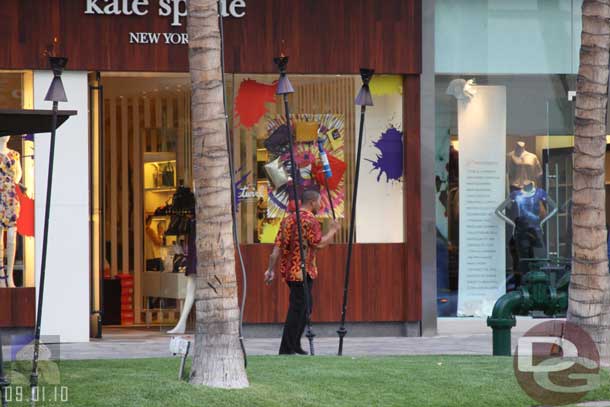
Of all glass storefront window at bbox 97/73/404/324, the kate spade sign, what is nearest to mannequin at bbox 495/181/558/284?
glass storefront window at bbox 97/73/404/324

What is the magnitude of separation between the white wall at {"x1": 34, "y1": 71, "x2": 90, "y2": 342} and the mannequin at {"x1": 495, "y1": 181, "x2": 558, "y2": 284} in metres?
5.80

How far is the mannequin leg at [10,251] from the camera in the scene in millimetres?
15859

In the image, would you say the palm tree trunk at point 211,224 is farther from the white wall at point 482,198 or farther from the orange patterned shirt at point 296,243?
the white wall at point 482,198

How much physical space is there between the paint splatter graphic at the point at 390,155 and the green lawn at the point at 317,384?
16.6 ft

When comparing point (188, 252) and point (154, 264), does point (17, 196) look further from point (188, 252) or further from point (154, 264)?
point (154, 264)

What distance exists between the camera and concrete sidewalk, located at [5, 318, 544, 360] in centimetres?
1449

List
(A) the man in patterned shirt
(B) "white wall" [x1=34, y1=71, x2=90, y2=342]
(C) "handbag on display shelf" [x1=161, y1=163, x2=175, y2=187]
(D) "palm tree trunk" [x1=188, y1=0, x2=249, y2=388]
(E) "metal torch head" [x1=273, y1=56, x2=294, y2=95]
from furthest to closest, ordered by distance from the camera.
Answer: (C) "handbag on display shelf" [x1=161, y1=163, x2=175, y2=187] → (B) "white wall" [x1=34, y1=71, x2=90, y2=342] → (A) the man in patterned shirt → (E) "metal torch head" [x1=273, y1=56, x2=294, y2=95] → (D) "palm tree trunk" [x1=188, y1=0, x2=249, y2=388]

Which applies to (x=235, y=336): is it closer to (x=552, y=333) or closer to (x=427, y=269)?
(x=552, y=333)

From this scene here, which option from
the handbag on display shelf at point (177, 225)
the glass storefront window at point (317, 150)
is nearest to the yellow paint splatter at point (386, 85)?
the glass storefront window at point (317, 150)

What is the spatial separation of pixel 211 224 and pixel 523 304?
4.45 m

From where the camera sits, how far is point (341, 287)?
54.5ft

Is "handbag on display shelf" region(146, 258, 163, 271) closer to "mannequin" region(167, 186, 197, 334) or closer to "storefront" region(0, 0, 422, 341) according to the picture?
"mannequin" region(167, 186, 197, 334)

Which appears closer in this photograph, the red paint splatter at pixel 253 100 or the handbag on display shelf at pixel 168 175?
the red paint splatter at pixel 253 100

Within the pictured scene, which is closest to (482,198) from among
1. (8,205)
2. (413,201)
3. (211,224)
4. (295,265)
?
(413,201)
